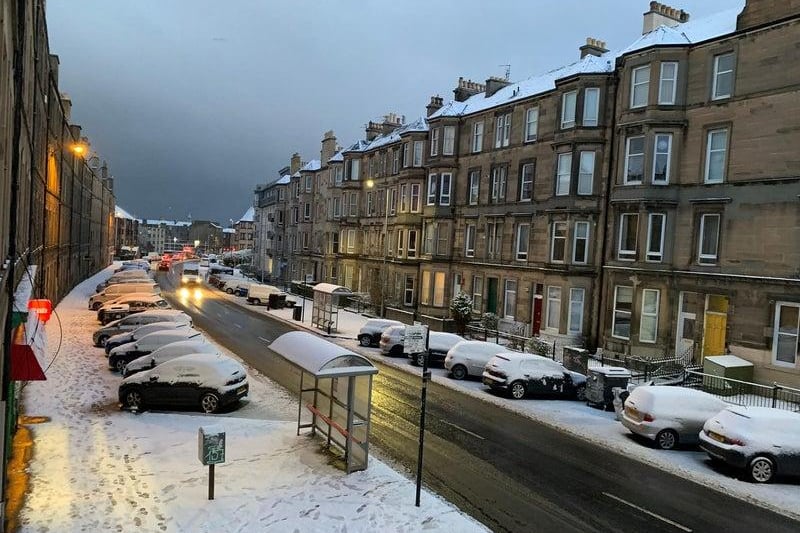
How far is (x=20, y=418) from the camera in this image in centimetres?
1583

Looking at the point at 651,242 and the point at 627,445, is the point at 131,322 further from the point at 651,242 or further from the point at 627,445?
the point at 651,242

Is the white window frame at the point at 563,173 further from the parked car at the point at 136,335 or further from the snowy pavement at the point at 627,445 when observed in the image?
the parked car at the point at 136,335

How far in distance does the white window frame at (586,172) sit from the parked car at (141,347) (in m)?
20.0

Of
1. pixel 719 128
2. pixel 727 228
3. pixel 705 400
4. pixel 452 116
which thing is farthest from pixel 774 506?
pixel 452 116

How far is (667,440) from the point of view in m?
16.4

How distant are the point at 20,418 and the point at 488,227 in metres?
28.0

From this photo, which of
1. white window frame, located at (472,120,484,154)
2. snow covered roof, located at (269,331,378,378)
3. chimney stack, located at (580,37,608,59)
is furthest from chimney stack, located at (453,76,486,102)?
snow covered roof, located at (269,331,378,378)

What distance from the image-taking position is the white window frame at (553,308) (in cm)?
3141

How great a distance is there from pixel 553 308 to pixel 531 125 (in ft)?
36.2

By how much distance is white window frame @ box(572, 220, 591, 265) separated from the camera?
30.1 m

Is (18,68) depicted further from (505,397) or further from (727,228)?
(727,228)

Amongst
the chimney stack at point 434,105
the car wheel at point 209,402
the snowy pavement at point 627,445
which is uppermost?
the chimney stack at point 434,105

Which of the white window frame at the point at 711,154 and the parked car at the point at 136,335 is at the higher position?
the white window frame at the point at 711,154

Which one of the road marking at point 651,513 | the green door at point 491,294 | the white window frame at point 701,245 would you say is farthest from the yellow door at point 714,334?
the road marking at point 651,513
